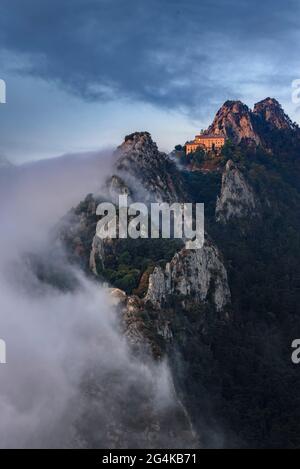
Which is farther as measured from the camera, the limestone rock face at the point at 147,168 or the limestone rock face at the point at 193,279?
the limestone rock face at the point at 147,168

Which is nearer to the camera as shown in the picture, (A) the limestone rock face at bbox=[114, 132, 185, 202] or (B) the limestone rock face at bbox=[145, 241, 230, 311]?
(B) the limestone rock face at bbox=[145, 241, 230, 311]

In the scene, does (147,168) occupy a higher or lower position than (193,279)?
higher

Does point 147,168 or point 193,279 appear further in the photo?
point 147,168

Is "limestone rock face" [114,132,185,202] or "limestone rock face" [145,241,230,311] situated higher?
"limestone rock face" [114,132,185,202]
